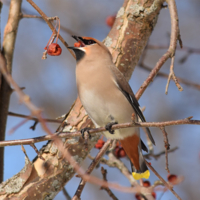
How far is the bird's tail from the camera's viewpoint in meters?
3.44

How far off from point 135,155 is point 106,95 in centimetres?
75

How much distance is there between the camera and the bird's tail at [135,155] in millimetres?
3438

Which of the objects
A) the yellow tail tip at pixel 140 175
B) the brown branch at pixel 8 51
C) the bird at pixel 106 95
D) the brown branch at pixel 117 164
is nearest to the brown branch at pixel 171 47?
the bird at pixel 106 95

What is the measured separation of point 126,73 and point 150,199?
1306 mm

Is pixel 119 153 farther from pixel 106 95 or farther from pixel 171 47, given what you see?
pixel 171 47

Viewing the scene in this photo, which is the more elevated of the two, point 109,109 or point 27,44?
point 27,44

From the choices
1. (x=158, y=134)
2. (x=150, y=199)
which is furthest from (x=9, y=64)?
(x=158, y=134)

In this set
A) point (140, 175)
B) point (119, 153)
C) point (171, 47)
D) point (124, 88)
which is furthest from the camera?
point (119, 153)

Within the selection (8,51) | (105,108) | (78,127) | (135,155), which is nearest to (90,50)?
(105,108)

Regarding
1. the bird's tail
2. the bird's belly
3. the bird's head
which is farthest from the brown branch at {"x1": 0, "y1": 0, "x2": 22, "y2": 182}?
→ the bird's tail

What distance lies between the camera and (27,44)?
7367 mm

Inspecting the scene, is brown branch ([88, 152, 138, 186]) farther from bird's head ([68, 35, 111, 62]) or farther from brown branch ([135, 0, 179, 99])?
bird's head ([68, 35, 111, 62])

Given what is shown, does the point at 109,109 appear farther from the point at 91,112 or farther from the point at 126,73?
the point at 126,73

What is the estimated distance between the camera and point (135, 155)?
350 centimetres
